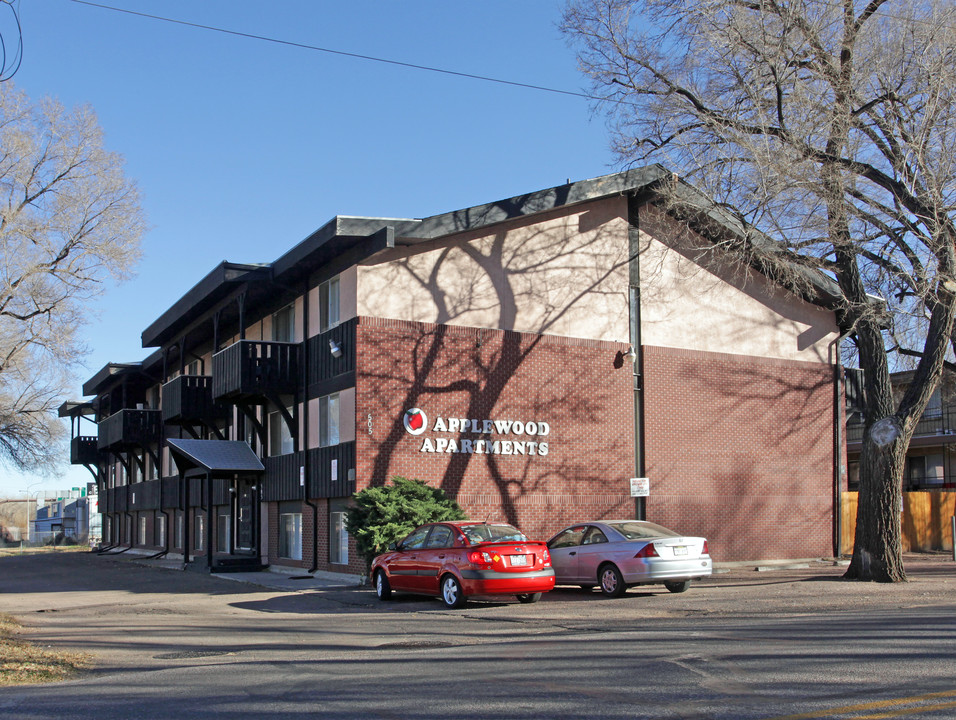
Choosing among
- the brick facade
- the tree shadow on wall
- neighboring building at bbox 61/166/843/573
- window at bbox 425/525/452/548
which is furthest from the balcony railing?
window at bbox 425/525/452/548

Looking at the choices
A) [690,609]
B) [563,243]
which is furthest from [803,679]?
[563,243]

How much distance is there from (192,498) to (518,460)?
15717mm

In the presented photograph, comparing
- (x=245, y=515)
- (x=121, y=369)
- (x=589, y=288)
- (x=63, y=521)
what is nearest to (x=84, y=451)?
(x=121, y=369)

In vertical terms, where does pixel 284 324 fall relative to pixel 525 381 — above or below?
above

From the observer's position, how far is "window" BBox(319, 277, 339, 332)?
2428 centimetres

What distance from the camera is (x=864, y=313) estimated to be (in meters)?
19.1

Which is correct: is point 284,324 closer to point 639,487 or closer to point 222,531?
point 222,531

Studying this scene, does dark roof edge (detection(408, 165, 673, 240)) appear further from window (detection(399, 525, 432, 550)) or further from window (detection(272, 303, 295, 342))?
window (detection(399, 525, 432, 550))

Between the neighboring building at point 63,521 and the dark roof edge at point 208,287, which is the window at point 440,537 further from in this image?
the neighboring building at point 63,521

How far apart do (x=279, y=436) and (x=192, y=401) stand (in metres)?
4.78

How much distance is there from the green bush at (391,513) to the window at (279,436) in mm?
6644

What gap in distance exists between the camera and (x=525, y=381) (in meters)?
24.6

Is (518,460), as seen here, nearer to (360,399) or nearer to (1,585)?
(360,399)

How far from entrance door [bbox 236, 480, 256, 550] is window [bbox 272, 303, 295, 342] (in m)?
4.49
